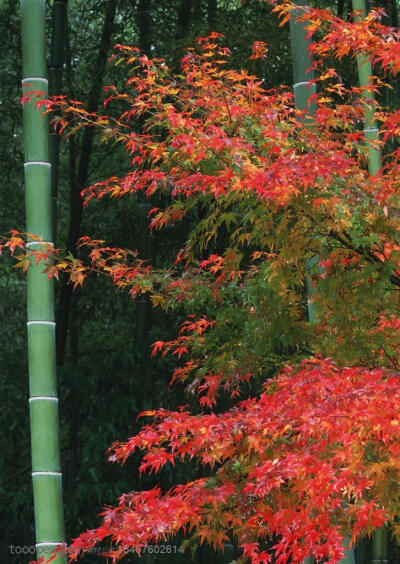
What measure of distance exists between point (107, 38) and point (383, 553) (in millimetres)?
4729

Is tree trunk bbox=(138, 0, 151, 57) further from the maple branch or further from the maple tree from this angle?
the maple branch

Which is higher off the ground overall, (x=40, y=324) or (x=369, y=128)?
(x=369, y=128)

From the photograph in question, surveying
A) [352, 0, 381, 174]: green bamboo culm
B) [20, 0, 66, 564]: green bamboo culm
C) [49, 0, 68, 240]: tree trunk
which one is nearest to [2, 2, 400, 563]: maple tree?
[20, 0, 66, 564]: green bamboo culm

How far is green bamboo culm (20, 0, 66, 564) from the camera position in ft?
11.4

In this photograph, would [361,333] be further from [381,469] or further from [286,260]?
[381,469]

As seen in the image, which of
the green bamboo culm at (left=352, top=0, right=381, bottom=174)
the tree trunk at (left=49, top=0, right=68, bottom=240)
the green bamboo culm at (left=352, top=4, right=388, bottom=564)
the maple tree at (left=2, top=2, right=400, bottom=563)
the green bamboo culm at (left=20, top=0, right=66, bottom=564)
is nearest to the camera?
the maple tree at (left=2, top=2, right=400, bottom=563)

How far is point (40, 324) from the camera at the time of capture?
3537 millimetres

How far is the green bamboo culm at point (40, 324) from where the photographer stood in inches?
136

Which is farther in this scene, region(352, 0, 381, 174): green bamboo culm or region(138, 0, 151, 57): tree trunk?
region(138, 0, 151, 57): tree trunk

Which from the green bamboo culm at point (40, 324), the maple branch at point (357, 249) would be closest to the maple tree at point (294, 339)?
the maple branch at point (357, 249)

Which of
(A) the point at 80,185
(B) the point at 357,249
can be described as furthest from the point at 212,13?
(B) the point at 357,249

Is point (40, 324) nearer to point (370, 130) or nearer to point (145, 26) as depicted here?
point (370, 130)

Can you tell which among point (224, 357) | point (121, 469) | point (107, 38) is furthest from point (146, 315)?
point (224, 357)

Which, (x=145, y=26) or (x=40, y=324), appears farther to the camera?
(x=145, y=26)
